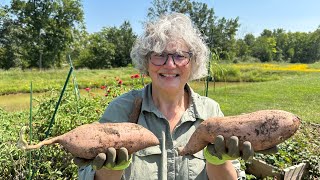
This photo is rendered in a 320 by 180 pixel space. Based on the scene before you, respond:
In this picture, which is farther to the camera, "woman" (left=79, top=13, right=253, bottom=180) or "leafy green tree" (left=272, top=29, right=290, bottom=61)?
"leafy green tree" (left=272, top=29, right=290, bottom=61)

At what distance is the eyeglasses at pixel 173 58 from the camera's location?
1.73 meters

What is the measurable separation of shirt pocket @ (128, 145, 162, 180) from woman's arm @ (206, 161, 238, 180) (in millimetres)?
265

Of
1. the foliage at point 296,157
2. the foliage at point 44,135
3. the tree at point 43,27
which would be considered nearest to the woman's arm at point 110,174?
the foliage at point 44,135

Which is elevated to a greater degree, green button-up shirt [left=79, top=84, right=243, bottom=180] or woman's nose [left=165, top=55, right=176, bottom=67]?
woman's nose [left=165, top=55, right=176, bottom=67]

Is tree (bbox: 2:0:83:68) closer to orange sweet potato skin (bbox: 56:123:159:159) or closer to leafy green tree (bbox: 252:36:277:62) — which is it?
leafy green tree (bbox: 252:36:277:62)

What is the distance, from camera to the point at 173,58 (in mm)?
1729

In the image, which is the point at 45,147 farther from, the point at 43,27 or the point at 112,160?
the point at 43,27

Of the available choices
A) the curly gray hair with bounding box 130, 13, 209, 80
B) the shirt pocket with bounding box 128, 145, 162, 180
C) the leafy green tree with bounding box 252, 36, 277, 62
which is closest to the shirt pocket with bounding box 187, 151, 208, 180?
the shirt pocket with bounding box 128, 145, 162, 180

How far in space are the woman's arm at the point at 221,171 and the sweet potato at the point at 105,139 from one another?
1.00 ft

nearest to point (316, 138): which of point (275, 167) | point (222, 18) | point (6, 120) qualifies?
point (275, 167)

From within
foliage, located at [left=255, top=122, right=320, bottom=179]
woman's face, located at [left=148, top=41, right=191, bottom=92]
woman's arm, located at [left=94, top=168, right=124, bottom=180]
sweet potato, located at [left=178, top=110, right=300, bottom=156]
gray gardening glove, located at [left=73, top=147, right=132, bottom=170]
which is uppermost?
woman's face, located at [left=148, top=41, right=191, bottom=92]

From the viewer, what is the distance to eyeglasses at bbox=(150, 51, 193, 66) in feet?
5.68

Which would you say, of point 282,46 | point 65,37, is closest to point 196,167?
point 65,37

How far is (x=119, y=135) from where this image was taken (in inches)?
64.7
